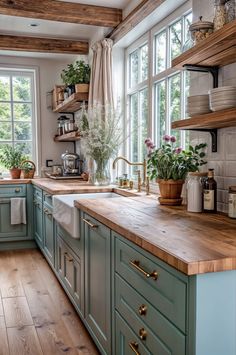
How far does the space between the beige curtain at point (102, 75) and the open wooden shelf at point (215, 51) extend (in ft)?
5.88

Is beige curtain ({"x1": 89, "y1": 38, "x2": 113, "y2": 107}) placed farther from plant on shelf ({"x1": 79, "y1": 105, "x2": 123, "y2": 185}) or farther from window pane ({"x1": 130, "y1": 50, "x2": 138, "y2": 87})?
window pane ({"x1": 130, "y1": 50, "x2": 138, "y2": 87})

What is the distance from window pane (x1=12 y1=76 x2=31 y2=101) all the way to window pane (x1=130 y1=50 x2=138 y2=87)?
2.04 m

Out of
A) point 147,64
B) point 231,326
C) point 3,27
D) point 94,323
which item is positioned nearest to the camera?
point 231,326

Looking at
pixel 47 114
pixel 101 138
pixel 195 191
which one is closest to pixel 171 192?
pixel 195 191

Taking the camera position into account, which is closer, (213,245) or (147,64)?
(213,245)

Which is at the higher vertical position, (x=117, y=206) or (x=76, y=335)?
(x=117, y=206)

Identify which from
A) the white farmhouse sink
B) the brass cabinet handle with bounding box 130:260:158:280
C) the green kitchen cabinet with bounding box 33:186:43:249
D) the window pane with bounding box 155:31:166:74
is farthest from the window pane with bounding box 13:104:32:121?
the brass cabinet handle with bounding box 130:260:158:280

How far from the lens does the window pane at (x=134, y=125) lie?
12.3 ft

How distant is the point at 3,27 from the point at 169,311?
156 inches

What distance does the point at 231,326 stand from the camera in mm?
1135

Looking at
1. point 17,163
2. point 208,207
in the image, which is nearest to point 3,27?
point 17,163

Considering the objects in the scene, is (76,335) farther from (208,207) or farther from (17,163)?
(17,163)

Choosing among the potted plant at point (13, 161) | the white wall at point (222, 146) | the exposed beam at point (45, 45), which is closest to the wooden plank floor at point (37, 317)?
the white wall at point (222, 146)

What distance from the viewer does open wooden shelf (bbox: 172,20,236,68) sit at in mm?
1533
